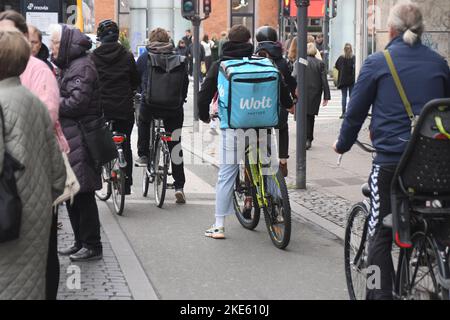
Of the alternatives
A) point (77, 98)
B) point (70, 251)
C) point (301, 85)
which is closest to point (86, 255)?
point (70, 251)

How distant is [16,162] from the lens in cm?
413

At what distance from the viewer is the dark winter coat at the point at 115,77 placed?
9258 millimetres

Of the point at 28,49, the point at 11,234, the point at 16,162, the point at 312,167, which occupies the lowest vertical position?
the point at 312,167

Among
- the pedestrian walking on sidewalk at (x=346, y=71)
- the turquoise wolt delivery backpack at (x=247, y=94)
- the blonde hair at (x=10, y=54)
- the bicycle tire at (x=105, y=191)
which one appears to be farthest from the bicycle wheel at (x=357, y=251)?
the pedestrian walking on sidewalk at (x=346, y=71)

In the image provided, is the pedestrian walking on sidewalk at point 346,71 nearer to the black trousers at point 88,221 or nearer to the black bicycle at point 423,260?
the black trousers at point 88,221

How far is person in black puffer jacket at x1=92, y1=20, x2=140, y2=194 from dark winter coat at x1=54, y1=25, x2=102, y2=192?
2.08m

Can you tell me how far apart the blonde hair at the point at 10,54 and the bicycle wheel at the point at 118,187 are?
473cm

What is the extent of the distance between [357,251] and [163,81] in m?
4.41

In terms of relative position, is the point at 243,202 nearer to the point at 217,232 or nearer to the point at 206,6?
the point at 217,232

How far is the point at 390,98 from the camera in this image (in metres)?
4.94

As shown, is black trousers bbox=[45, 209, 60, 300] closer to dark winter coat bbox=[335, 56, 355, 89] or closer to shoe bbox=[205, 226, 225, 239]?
shoe bbox=[205, 226, 225, 239]
